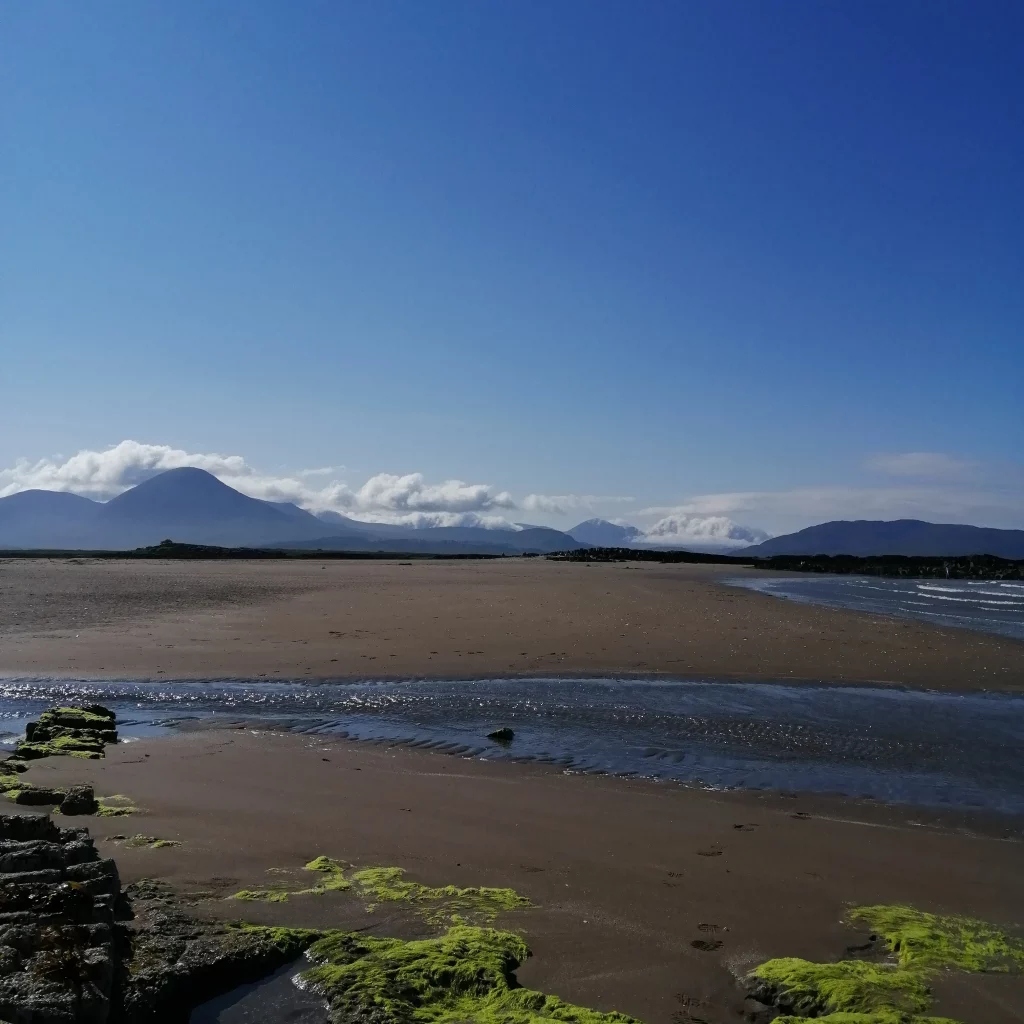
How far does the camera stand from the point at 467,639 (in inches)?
844

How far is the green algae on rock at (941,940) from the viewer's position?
17.7ft

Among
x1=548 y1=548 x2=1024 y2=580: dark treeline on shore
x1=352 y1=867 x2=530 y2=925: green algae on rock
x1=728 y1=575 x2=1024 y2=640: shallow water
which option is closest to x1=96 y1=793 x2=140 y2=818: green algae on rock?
x1=352 y1=867 x2=530 y2=925: green algae on rock

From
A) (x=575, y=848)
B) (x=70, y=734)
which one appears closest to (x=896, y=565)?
(x=575, y=848)

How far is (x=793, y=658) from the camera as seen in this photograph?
19.3 m

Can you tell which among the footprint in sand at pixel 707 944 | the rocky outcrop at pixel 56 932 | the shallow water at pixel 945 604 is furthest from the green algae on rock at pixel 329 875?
the shallow water at pixel 945 604

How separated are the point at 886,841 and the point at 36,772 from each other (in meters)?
9.74

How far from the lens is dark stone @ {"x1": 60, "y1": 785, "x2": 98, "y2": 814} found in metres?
7.69

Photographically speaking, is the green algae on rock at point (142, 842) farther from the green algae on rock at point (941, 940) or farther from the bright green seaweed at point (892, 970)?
the green algae on rock at point (941, 940)

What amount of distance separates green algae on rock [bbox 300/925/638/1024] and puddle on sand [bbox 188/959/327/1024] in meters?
0.09

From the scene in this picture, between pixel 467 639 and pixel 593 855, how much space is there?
14.4m

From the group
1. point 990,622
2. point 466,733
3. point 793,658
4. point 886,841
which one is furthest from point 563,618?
point 886,841

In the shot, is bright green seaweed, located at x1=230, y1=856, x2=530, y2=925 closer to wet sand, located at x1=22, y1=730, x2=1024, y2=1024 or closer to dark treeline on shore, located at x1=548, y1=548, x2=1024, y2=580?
wet sand, located at x1=22, y1=730, x2=1024, y2=1024

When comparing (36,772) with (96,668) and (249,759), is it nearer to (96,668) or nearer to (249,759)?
(249,759)

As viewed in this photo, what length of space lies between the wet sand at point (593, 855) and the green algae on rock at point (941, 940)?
0.65ft
